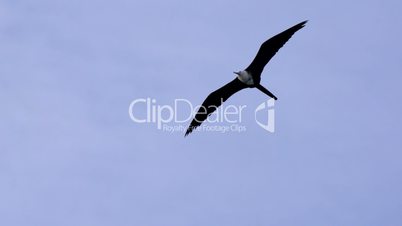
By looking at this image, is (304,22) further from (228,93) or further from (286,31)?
(228,93)

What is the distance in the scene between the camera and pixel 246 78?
36.8 m

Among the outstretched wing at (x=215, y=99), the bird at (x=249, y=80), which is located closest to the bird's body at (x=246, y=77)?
the bird at (x=249, y=80)

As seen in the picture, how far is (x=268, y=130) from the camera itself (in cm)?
3884

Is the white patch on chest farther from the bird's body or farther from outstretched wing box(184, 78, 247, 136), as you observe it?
outstretched wing box(184, 78, 247, 136)

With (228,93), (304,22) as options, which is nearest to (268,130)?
(228,93)

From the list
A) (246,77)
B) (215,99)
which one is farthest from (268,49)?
(215,99)

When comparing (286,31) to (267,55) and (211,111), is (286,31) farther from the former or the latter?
(211,111)

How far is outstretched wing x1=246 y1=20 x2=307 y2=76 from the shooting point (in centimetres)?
3578

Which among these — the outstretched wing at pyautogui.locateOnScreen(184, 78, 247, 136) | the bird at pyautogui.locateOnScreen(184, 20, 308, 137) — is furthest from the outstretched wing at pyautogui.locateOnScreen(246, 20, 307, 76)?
the outstretched wing at pyautogui.locateOnScreen(184, 78, 247, 136)

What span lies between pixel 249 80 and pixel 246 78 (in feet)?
0.38

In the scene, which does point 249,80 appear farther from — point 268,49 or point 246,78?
point 268,49

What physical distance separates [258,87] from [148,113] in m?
4.28

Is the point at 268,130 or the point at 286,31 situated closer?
the point at 286,31

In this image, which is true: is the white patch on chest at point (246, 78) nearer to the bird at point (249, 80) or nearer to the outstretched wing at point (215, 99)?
the bird at point (249, 80)
